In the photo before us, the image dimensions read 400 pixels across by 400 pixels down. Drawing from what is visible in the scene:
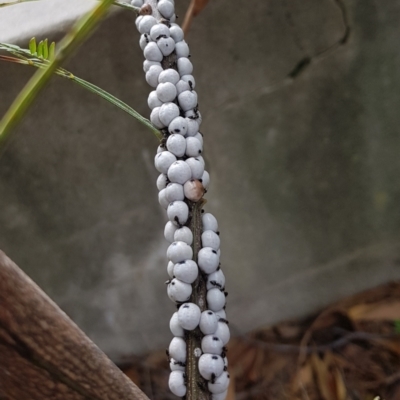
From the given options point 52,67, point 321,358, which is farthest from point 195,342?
point 321,358

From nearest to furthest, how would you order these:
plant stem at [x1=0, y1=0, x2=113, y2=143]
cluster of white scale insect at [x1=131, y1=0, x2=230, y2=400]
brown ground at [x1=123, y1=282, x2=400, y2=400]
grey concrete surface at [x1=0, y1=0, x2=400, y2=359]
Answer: plant stem at [x1=0, y1=0, x2=113, y2=143]
cluster of white scale insect at [x1=131, y1=0, x2=230, y2=400]
grey concrete surface at [x1=0, y1=0, x2=400, y2=359]
brown ground at [x1=123, y1=282, x2=400, y2=400]

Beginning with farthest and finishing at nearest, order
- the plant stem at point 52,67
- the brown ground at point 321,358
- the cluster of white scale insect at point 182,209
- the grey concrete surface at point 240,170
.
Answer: the brown ground at point 321,358, the grey concrete surface at point 240,170, the cluster of white scale insect at point 182,209, the plant stem at point 52,67

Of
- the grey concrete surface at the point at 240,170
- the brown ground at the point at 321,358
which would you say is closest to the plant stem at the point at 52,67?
the grey concrete surface at the point at 240,170

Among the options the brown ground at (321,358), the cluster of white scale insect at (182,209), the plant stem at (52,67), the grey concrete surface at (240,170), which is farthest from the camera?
the brown ground at (321,358)

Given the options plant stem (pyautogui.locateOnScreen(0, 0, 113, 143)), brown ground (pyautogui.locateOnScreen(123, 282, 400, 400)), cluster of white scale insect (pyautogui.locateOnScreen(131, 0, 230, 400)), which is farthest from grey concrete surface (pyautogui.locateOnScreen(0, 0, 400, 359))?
plant stem (pyautogui.locateOnScreen(0, 0, 113, 143))

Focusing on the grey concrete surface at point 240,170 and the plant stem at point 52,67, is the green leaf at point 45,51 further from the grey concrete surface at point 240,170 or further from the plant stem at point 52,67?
the grey concrete surface at point 240,170

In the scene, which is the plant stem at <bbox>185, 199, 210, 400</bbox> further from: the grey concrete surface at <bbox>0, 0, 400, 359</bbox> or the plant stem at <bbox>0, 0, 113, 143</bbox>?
the grey concrete surface at <bbox>0, 0, 400, 359</bbox>
